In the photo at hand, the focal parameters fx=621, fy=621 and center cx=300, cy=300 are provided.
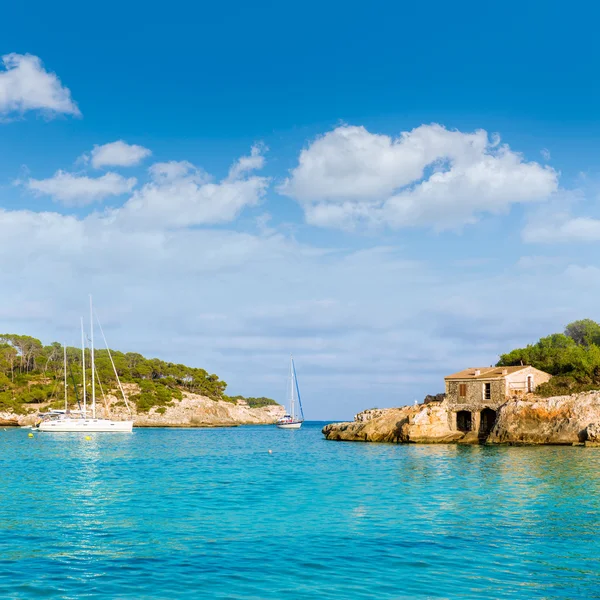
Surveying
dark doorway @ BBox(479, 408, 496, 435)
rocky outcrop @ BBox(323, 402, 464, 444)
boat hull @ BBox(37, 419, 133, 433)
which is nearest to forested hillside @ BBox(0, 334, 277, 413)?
boat hull @ BBox(37, 419, 133, 433)

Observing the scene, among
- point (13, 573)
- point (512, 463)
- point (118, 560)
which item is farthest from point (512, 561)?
point (512, 463)

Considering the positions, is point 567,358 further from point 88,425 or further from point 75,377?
point 75,377

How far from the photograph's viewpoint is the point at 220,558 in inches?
643

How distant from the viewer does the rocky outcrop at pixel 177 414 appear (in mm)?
116625

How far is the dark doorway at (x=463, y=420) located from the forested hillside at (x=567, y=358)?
848cm

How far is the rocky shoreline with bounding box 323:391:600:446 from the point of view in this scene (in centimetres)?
5653

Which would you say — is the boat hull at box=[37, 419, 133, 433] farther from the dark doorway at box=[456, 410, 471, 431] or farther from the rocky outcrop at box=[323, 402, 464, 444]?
the dark doorway at box=[456, 410, 471, 431]

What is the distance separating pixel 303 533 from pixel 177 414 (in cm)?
11213

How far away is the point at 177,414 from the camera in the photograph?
419 ft

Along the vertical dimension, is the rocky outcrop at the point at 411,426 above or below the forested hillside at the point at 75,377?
below

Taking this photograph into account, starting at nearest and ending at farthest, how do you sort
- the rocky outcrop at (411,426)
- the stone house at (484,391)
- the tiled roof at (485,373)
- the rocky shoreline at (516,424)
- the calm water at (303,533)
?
the calm water at (303,533) → the rocky shoreline at (516,424) → the rocky outcrop at (411,426) → the stone house at (484,391) → the tiled roof at (485,373)

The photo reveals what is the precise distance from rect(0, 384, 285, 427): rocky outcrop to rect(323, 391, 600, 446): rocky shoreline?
200 feet

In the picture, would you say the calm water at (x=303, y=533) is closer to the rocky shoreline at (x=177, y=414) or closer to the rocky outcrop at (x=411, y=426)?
the rocky outcrop at (x=411, y=426)

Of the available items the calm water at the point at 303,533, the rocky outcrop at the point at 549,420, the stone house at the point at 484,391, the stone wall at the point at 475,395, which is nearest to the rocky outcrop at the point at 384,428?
the stone wall at the point at 475,395
